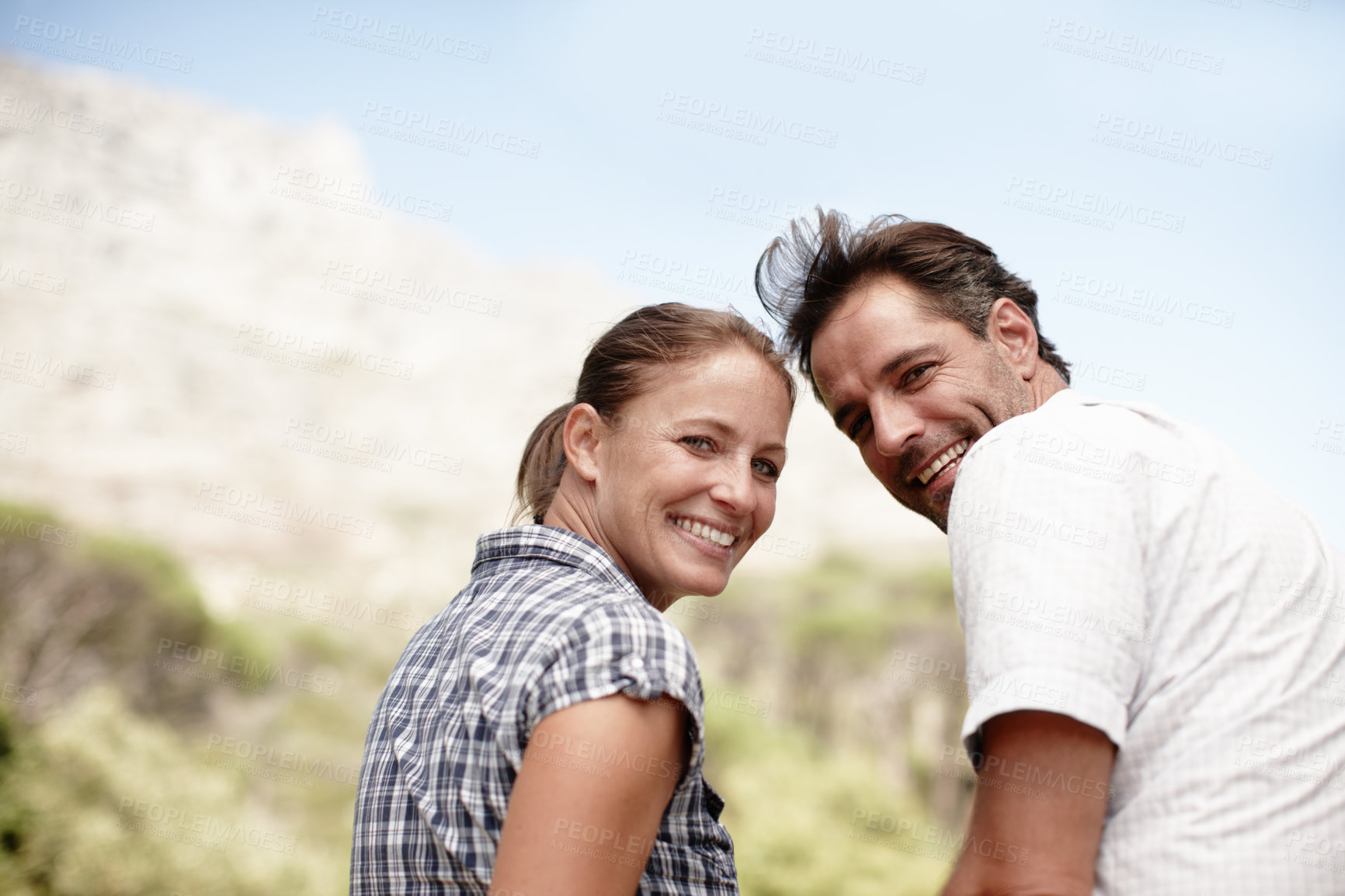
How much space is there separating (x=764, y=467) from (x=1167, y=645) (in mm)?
933

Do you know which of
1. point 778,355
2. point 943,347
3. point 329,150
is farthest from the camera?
point 329,150

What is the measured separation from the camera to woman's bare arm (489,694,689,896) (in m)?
1.11

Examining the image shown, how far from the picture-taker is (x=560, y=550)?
1.54 meters

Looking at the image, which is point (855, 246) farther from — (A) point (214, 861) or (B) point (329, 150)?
(B) point (329, 150)

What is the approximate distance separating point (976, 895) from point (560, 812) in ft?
1.74

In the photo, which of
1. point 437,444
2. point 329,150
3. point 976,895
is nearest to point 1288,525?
point 976,895

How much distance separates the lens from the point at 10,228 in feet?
83.3
